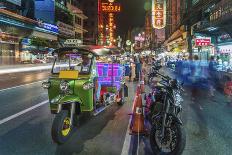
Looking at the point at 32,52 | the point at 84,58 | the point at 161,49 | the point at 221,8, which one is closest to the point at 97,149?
the point at 84,58

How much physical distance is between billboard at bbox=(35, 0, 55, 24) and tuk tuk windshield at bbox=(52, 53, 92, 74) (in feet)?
159

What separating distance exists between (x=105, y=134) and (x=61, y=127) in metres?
1.30

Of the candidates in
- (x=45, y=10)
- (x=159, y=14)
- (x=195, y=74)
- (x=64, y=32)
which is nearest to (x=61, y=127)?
(x=195, y=74)

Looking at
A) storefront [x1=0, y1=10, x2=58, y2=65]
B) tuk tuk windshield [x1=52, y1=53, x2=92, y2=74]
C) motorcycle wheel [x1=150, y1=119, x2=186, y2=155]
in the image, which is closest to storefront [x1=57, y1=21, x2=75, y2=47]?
storefront [x1=0, y1=10, x2=58, y2=65]

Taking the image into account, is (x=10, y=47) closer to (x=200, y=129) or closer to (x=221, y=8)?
(x=221, y=8)

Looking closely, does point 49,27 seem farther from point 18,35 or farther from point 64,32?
point 64,32

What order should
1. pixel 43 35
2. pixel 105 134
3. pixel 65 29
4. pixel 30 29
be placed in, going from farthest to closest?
pixel 65 29 < pixel 43 35 < pixel 30 29 < pixel 105 134

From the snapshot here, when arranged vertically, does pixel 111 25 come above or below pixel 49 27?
above

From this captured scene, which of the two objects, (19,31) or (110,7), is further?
(110,7)

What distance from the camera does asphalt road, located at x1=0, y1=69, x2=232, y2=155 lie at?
6730 millimetres

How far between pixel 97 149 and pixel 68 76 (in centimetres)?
221

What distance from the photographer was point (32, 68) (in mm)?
37750

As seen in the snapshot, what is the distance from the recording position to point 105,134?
26.3ft

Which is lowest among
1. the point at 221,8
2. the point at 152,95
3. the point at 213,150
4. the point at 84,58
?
the point at 213,150
